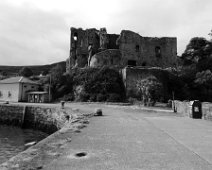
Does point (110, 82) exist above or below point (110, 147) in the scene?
above

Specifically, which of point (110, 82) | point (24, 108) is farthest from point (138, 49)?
point (24, 108)

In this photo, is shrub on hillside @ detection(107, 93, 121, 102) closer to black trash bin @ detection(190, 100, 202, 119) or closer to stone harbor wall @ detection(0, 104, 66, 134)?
stone harbor wall @ detection(0, 104, 66, 134)

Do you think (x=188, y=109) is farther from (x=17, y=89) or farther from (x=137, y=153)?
(x=17, y=89)

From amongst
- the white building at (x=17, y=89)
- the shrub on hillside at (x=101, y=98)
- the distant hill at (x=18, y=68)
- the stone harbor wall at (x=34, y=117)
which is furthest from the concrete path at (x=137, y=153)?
the distant hill at (x=18, y=68)

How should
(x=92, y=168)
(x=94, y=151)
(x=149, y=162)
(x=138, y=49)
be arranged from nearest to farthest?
(x=92, y=168), (x=149, y=162), (x=94, y=151), (x=138, y=49)

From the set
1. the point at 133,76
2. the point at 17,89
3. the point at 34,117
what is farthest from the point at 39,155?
the point at 17,89

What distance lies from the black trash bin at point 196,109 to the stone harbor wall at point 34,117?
432 inches

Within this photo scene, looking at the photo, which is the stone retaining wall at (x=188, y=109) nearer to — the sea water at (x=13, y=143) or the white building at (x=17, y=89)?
the sea water at (x=13, y=143)

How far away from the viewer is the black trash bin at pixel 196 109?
16.6 m

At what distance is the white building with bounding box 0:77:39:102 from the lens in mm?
44031

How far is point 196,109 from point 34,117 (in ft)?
61.0

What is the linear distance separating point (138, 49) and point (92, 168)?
47.0 meters

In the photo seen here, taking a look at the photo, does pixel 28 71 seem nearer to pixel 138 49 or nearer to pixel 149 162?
pixel 138 49

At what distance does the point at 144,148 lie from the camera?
23.5 feet
